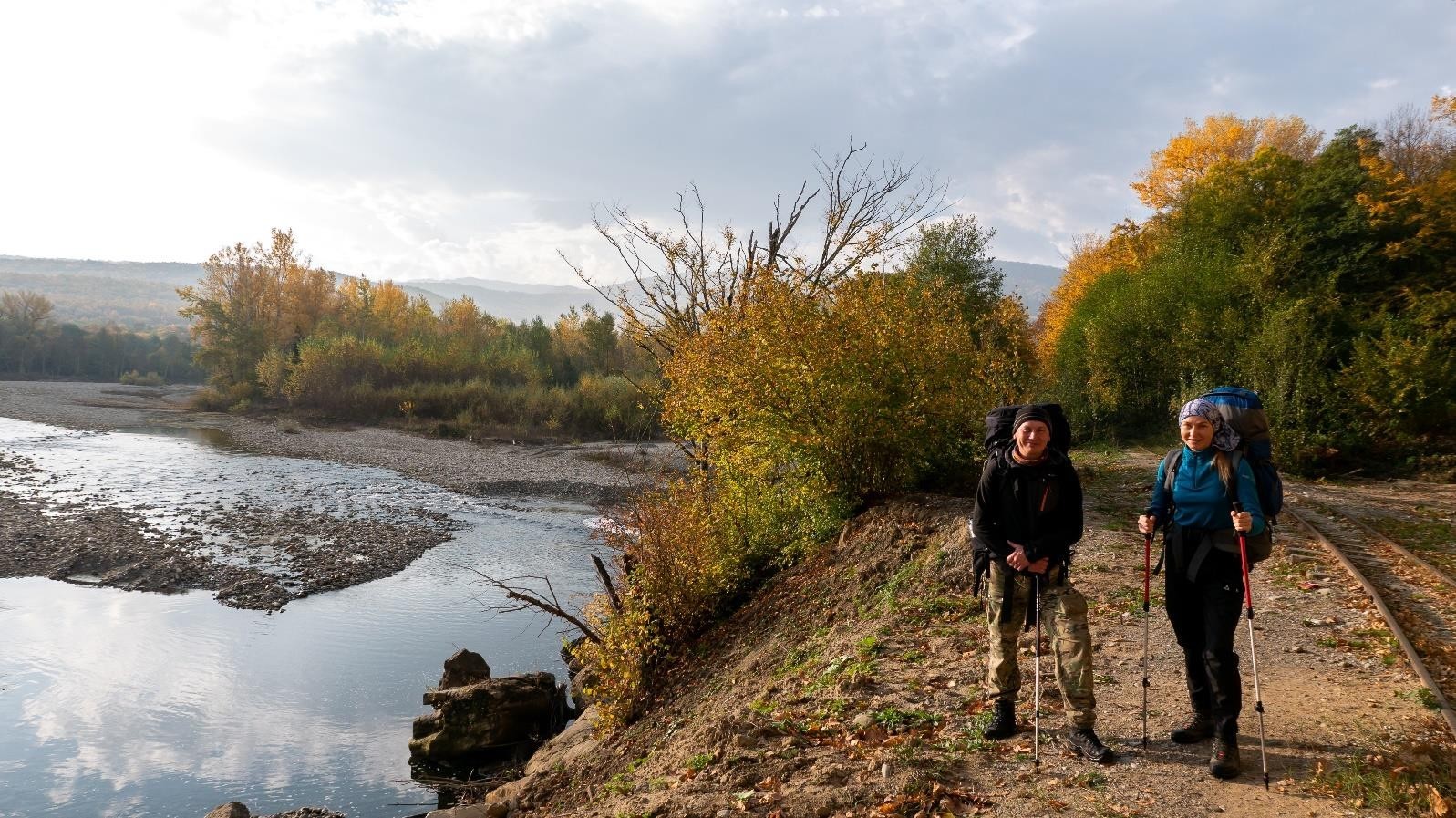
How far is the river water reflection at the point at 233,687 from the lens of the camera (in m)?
11.1

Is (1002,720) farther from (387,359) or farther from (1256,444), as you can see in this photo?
(387,359)

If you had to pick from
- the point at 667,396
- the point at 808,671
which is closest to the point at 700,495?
the point at 667,396

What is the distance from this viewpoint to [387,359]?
210ft

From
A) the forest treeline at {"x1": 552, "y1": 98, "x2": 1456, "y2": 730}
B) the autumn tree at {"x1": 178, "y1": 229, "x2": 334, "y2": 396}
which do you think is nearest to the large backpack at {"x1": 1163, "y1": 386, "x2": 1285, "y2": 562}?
the forest treeline at {"x1": 552, "y1": 98, "x2": 1456, "y2": 730}

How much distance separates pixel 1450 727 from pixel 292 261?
82.4m

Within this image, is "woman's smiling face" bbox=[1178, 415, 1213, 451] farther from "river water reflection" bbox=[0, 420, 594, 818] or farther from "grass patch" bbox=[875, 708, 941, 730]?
"river water reflection" bbox=[0, 420, 594, 818]

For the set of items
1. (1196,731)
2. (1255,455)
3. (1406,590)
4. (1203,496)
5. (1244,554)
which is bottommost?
(1196,731)

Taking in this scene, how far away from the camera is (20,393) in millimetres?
70875

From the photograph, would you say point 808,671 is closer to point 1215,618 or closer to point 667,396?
point 1215,618

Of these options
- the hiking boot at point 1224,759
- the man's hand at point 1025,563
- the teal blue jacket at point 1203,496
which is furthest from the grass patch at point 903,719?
the teal blue jacket at point 1203,496

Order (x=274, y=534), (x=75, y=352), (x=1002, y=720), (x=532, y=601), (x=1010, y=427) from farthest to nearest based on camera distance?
(x=75, y=352)
(x=274, y=534)
(x=532, y=601)
(x=1002, y=720)
(x=1010, y=427)

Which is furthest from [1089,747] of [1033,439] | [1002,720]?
[1033,439]

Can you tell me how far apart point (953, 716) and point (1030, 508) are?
2117mm

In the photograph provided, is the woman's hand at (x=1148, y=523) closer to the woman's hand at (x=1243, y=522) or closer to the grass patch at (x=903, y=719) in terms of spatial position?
the woman's hand at (x=1243, y=522)
